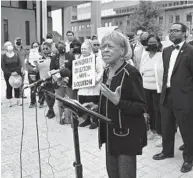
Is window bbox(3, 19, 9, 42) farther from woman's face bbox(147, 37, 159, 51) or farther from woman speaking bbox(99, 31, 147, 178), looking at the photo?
woman speaking bbox(99, 31, 147, 178)

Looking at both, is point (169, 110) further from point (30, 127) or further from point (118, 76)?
point (30, 127)

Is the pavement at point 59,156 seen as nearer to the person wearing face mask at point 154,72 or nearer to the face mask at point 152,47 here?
the person wearing face mask at point 154,72

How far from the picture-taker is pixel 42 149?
16.4 feet

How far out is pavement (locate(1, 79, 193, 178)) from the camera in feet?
13.1

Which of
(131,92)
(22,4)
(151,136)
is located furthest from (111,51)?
(22,4)

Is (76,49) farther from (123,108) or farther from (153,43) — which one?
(123,108)

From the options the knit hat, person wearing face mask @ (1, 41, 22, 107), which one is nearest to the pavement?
the knit hat

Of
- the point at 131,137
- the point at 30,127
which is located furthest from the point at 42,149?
the point at 131,137

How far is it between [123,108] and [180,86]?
6.11ft

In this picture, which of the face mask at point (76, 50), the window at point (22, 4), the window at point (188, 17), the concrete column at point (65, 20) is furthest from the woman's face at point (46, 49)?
the window at point (188, 17)

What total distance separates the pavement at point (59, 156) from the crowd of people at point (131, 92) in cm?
27

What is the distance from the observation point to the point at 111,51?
2.31 m

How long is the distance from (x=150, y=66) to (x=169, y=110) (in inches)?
49.0

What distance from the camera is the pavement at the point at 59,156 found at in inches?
157
